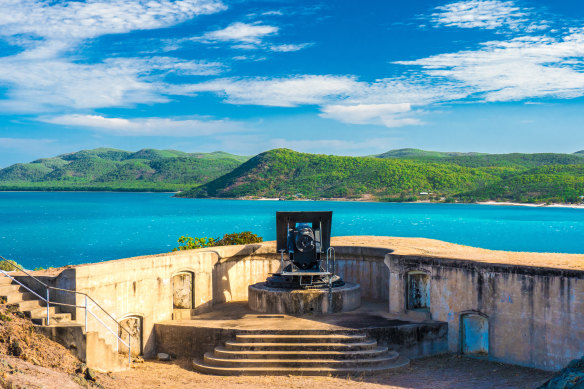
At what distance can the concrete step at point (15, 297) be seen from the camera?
1388 centimetres

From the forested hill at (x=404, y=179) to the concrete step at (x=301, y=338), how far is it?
134 meters

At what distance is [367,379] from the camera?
Answer: 50.1 ft

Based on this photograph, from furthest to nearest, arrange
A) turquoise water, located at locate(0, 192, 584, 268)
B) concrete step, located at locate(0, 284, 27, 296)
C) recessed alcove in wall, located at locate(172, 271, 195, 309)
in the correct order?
turquoise water, located at locate(0, 192, 584, 268) < recessed alcove in wall, located at locate(172, 271, 195, 309) < concrete step, located at locate(0, 284, 27, 296)

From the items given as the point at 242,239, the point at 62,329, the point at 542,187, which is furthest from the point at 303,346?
the point at 542,187

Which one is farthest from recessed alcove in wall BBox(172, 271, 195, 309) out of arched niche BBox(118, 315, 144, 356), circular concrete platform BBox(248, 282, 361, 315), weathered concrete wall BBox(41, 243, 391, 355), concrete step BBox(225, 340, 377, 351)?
concrete step BBox(225, 340, 377, 351)

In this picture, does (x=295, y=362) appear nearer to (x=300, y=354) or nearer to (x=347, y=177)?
(x=300, y=354)

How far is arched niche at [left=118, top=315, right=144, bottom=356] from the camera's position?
54.7 feet

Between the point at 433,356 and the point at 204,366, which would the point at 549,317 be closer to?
the point at 433,356

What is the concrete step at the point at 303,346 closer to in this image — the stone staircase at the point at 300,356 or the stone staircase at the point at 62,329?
the stone staircase at the point at 300,356

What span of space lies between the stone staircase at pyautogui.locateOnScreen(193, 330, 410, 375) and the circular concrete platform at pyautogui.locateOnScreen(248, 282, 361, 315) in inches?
88.7

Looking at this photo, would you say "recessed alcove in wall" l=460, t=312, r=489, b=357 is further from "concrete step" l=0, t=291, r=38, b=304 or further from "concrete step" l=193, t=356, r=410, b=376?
"concrete step" l=0, t=291, r=38, b=304

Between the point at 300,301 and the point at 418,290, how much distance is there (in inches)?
161

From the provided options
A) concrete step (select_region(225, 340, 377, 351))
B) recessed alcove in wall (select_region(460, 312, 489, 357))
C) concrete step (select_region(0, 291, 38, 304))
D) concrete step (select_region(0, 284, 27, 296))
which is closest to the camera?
concrete step (select_region(0, 291, 38, 304))

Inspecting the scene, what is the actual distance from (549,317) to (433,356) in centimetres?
368
